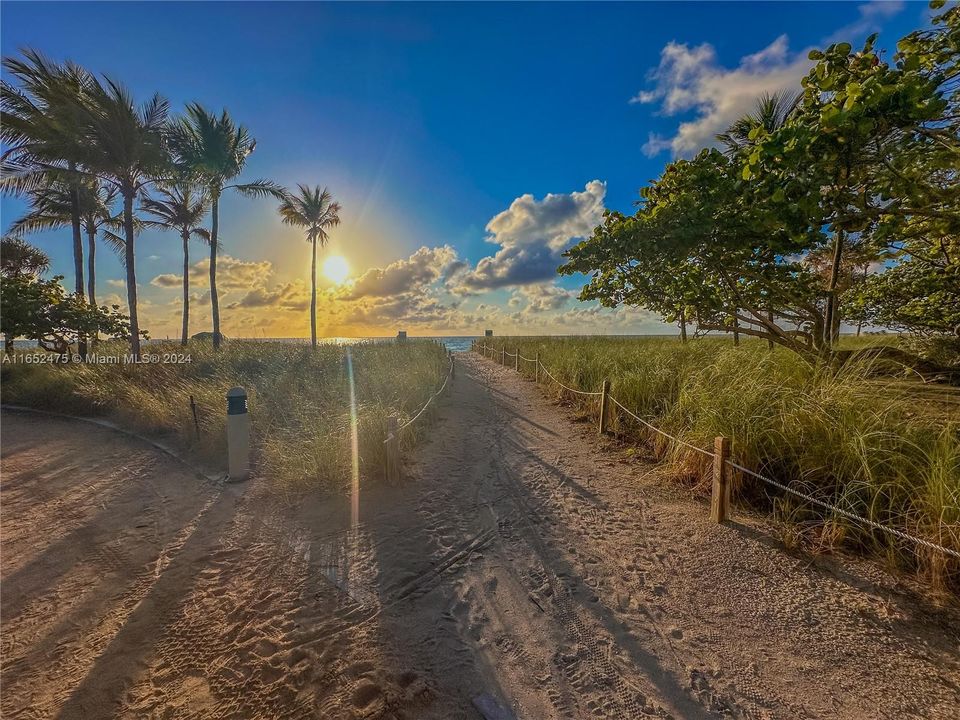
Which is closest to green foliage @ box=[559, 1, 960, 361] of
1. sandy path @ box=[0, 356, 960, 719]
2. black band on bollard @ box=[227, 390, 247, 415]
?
sandy path @ box=[0, 356, 960, 719]

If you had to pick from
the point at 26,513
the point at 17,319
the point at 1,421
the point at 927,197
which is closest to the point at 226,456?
the point at 26,513

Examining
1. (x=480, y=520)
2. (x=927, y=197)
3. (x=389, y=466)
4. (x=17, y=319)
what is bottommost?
(x=480, y=520)

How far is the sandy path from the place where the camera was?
2.03 meters

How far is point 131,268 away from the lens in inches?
474

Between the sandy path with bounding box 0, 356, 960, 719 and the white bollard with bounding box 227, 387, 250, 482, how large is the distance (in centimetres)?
39

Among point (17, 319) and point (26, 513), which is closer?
point (26, 513)

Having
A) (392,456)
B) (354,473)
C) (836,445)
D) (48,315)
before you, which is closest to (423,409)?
(392,456)

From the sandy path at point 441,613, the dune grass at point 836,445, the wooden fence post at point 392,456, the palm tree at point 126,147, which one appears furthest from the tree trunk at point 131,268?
the dune grass at point 836,445

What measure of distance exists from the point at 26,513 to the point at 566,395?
9395 mm

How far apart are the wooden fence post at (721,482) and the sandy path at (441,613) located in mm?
170

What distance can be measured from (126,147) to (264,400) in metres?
9.66

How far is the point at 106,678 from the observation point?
211 centimetres

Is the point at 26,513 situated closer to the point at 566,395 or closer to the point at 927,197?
the point at 566,395

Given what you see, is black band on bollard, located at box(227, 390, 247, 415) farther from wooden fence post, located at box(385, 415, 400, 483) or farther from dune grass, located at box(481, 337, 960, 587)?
dune grass, located at box(481, 337, 960, 587)
